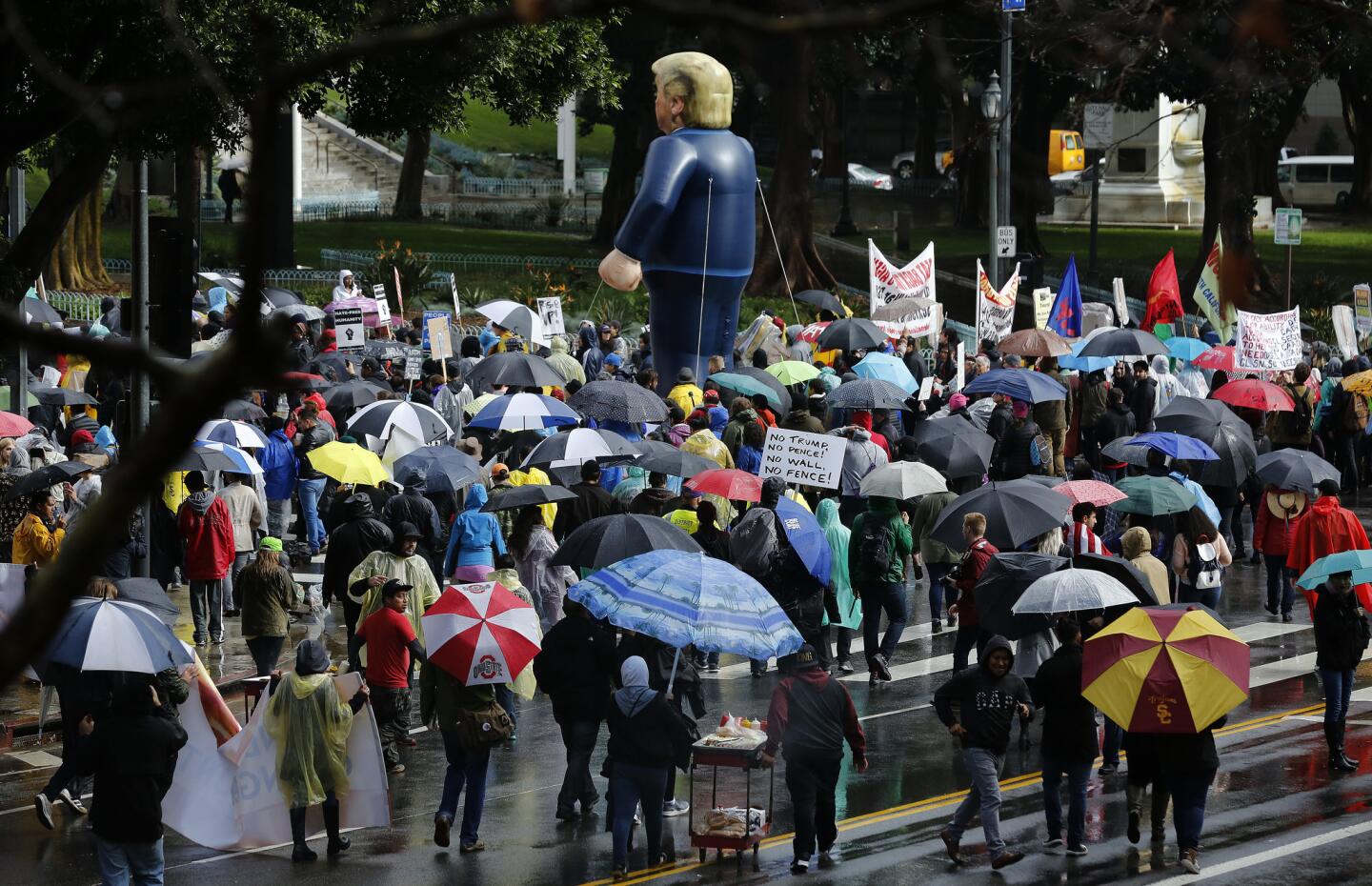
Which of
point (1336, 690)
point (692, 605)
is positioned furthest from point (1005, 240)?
point (692, 605)

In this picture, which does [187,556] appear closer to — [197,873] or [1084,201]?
[197,873]

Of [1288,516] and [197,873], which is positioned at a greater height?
[1288,516]

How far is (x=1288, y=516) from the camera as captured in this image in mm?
17172

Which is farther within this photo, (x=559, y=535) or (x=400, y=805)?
(x=559, y=535)

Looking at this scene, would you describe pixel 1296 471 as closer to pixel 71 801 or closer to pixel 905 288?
pixel 905 288

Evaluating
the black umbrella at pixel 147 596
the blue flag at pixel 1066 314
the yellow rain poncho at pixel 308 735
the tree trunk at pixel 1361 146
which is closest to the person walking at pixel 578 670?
the yellow rain poncho at pixel 308 735

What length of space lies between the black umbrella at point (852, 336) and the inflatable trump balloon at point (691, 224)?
9.18 ft

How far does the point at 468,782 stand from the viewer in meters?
10.6

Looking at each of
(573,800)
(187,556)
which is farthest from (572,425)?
(573,800)

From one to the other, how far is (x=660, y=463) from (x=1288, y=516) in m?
5.57

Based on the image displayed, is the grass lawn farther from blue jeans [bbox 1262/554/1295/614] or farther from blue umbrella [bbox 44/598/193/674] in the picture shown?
blue umbrella [bbox 44/598/193/674]

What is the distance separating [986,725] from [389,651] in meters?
3.76

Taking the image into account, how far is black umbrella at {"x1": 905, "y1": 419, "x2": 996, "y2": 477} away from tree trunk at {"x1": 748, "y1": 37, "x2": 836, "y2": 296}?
2153 centimetres

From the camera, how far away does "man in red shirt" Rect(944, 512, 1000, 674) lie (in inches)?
531
